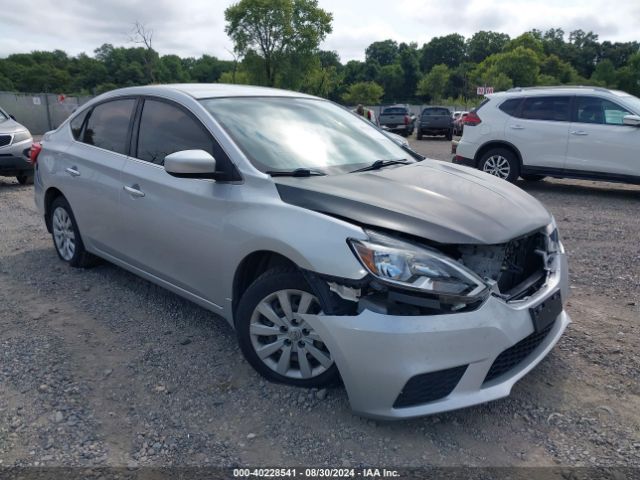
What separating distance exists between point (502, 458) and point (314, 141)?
2.23m

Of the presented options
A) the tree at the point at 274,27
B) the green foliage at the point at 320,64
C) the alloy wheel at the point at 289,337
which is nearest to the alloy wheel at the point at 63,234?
the alloy wheel at the point at 289,337

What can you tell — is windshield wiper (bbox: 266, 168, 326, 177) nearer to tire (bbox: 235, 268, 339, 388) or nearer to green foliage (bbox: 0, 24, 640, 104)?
tire (bbox: 235, 268, 339, 388)

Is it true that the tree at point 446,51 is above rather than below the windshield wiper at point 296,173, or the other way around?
above

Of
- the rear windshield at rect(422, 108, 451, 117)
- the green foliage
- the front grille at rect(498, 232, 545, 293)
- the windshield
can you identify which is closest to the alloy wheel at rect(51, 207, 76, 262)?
the windshield

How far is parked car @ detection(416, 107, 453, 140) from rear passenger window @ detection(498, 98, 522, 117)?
18.0m

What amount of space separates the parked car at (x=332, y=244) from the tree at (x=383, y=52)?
425ft

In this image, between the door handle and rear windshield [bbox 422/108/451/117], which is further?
rear windshield [bbox 422/108/451/117]

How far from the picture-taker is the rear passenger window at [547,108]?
914cm

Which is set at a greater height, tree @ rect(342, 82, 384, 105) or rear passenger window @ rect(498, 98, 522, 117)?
tree @ rect(342, 82, 384, 105)

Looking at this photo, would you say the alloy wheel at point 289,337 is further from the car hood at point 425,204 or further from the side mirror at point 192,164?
the side mirror at point 192,164

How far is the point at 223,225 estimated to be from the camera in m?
3.21

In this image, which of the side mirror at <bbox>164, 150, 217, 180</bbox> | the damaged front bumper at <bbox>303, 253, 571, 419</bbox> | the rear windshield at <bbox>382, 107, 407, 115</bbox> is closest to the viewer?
the damaged front bumper at <bbox>303, 253, 571, 419</bbox>

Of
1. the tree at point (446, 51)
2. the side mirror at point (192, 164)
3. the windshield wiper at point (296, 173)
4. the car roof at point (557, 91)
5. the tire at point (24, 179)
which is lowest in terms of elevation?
the tire at point (24, 179)

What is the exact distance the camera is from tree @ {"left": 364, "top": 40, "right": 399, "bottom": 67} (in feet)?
419
